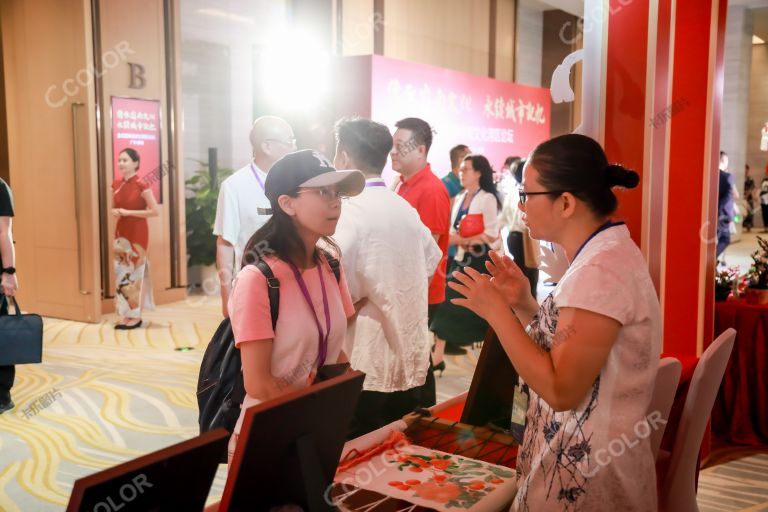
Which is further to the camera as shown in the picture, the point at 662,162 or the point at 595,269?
the point at 662,162

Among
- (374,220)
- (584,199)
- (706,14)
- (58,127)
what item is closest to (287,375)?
(584,199)

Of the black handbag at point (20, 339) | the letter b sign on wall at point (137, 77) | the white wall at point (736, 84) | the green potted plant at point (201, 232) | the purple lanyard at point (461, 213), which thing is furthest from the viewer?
the white wall at point (736, 84)

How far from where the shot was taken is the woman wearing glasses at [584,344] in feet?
4.67

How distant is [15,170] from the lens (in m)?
7.36

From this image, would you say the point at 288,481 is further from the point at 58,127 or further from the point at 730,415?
the point at 58,127

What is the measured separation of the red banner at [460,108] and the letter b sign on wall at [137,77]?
96.7 inches

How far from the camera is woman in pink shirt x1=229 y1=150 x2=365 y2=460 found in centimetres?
172

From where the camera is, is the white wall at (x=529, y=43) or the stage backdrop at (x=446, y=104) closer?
the stage backdrop at (x=446, y=104)

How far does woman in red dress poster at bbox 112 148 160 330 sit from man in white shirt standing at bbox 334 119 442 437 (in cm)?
396

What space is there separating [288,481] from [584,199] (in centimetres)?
80

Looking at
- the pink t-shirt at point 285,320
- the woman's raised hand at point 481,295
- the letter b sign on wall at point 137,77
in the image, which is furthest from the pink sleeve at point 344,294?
the letter b sign on wall at point 137,77

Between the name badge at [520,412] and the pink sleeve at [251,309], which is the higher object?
the pink sleeve at [251,309]
